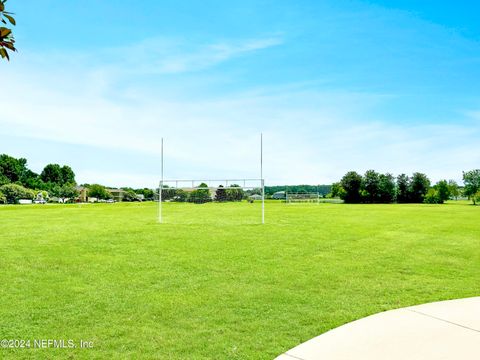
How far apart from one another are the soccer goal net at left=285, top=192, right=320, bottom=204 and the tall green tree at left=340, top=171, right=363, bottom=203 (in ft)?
35.4

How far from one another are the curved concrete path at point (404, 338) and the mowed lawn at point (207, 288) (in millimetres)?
252

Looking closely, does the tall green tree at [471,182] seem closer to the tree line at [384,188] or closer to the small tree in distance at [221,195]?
the tree line at [384,188]

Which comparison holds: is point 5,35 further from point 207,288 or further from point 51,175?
point 51,175

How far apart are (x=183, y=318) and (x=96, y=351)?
1020mm

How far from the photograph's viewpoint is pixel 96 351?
3264mm

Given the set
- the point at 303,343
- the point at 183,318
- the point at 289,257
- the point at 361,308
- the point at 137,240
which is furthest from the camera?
the point at 137,240

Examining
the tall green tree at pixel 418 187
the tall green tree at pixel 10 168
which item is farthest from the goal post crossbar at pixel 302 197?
the tall green tree at pixel 10 168

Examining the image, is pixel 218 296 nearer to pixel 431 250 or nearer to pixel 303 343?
pixel 303 343

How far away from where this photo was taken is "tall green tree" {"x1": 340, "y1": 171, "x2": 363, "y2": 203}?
5612 centimetres

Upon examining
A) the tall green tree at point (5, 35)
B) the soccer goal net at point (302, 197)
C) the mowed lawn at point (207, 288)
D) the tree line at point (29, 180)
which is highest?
the tree line at point (29, 180)

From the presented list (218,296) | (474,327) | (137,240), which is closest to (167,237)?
(137,240)

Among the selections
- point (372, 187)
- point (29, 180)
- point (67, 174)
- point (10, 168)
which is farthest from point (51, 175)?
point (372, 187)

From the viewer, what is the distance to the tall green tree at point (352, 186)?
5612 cm

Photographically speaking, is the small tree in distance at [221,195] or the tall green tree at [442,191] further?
the tall green tree at [442,191]
